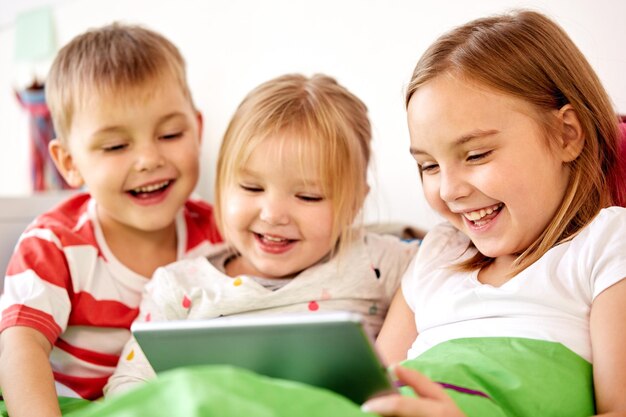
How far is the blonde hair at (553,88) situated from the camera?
3.04 feet

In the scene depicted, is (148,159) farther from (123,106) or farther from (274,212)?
(274,212)

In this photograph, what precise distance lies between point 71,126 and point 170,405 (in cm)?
91

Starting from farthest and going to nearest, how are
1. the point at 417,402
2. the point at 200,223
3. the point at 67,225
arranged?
1. the point at 200,223
2. the point at 67,225
3. the point at 417,402

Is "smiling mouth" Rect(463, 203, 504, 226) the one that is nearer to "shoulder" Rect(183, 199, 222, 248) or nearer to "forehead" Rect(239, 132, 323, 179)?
"forehead" Rect(239, 132, 323, 179)

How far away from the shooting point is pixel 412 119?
99 cm

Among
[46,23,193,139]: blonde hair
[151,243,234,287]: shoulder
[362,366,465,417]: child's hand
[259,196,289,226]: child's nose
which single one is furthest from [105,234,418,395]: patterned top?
[362,366,465,417]: child's hand

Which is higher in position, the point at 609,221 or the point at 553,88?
the point at 553,88

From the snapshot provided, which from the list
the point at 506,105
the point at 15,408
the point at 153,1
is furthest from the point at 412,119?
the point at 153,1

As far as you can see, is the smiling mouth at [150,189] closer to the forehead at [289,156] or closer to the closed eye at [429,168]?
the forehead at [289,156]

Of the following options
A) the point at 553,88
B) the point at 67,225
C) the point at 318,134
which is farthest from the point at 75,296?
the point at 553,88

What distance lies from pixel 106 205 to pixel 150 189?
0.09 m

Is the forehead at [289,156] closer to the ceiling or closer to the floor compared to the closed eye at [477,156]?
closer to the floor

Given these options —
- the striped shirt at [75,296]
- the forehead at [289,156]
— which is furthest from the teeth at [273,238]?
the striped shirt at [75,296]

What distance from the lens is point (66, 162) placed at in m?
1.42
